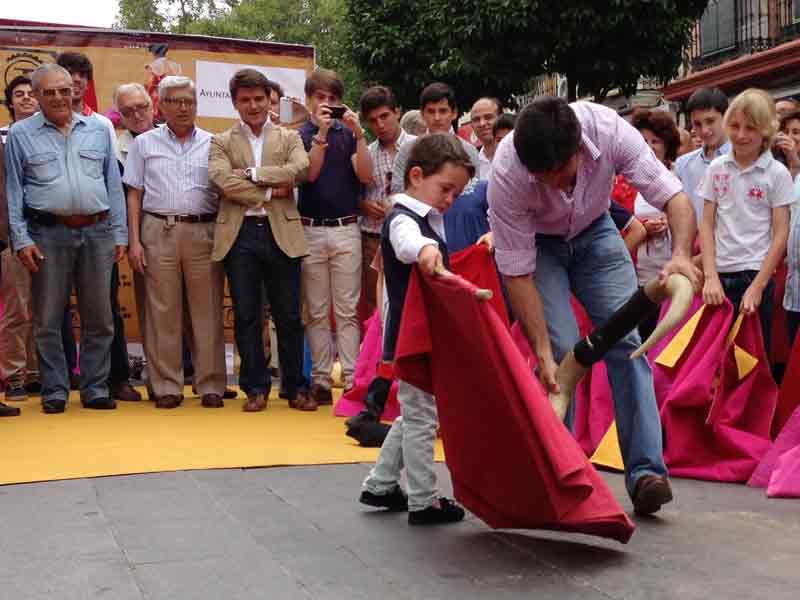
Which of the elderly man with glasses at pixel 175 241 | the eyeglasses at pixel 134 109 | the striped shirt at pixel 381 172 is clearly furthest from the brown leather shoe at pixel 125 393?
the striped shirt at pixel 381 172

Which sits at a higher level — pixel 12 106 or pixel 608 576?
pixel 12 106

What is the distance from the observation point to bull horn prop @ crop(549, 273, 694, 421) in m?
4.51

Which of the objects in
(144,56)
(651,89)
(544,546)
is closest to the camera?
(544,546)

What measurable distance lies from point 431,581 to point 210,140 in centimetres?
539

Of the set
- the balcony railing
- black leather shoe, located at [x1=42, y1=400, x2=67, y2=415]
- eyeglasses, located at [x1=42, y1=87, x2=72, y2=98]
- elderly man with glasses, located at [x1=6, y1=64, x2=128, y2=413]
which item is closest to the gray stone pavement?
black leather shoe, located at [x1=42, y1=400, x2=67, y2=415]

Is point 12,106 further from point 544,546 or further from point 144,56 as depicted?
point 544,546

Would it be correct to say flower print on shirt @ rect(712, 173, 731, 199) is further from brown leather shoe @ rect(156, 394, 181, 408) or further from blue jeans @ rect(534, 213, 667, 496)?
brown leather shoe @ rect(156, 394, 181, 408)

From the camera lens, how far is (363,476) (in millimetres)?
6359

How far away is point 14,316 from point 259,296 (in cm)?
178

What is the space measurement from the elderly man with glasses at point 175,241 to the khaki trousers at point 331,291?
62cm

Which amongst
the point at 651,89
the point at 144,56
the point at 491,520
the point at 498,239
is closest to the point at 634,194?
the point at 498,239

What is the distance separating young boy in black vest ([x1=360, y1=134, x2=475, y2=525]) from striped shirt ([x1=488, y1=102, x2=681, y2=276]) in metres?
0.22

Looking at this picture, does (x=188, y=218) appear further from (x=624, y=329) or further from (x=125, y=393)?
(x=624, y=329)

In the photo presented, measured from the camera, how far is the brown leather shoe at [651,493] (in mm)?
5262
